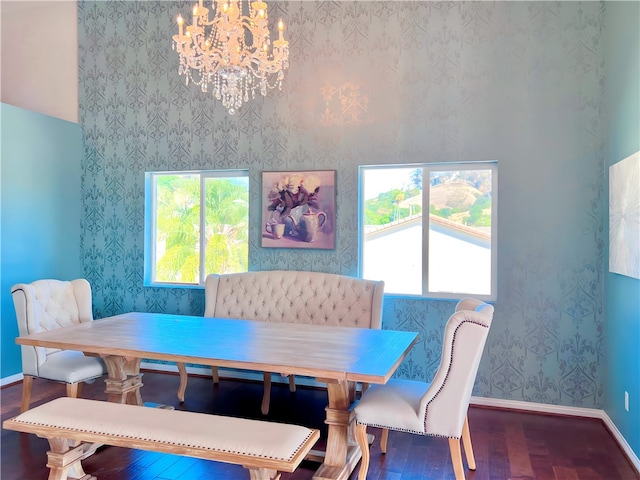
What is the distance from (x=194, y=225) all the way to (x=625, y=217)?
365 cm

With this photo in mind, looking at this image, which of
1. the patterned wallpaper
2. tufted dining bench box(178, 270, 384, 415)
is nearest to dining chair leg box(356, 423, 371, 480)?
tufted dining bench box(178, 270, 384, 415)

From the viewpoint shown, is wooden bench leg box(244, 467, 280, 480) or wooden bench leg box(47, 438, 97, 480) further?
wooden bench leg box(47, 438, 97, 480)

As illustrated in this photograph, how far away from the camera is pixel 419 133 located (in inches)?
163

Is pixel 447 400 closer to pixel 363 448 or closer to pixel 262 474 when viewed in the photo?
pixel 363 448

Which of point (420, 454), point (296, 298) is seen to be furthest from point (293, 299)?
point (420, 454)

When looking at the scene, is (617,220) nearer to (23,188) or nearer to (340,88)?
(340,88)

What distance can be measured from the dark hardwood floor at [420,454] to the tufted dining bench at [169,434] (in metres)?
0.40

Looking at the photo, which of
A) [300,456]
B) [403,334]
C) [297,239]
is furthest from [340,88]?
[300,456]

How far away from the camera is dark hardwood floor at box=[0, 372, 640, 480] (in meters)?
2.77

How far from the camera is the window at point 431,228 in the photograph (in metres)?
4.06

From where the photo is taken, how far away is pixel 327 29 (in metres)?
4.36

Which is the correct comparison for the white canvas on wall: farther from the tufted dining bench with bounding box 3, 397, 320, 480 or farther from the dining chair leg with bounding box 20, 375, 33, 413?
the dining chair leg with bounding box 20, 375, 33, 413

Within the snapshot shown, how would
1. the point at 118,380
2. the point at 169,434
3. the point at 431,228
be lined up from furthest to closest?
the point at 431,228 < the point at 118,380 < the point at 169,434

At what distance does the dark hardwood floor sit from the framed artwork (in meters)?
1.37
